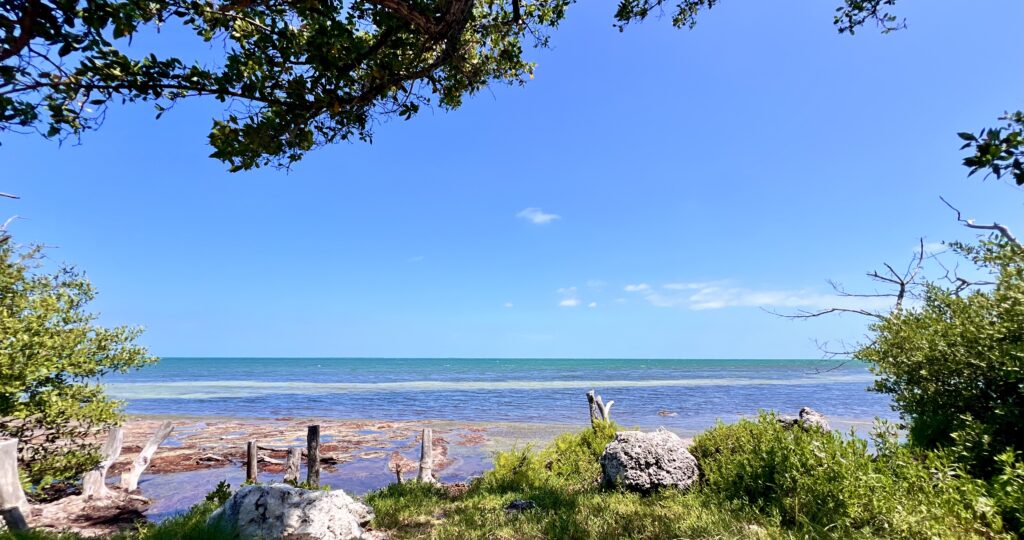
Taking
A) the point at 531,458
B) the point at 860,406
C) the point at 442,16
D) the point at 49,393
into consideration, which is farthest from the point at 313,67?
the point at 860,406

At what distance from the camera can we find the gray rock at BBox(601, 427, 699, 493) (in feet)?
29.4

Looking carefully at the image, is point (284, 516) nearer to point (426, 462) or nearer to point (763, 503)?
point (763, 503)

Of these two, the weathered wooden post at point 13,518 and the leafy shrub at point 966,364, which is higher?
the leafy shrub at point 966,364

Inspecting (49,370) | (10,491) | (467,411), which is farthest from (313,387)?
(10,491)

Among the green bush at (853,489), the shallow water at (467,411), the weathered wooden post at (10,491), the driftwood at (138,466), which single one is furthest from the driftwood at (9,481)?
the green bush at (853,489)

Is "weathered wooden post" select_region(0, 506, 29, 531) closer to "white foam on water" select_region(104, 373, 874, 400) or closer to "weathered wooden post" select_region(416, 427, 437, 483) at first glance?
"weathered wooden post" select_region(416, 427, 437, 483)

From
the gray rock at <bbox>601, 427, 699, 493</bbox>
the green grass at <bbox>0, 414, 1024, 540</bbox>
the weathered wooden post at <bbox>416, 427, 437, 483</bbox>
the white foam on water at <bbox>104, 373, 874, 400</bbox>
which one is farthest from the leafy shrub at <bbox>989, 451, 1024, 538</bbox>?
the white foam on water at <bbox>104, 373, 874, 400</bbox>

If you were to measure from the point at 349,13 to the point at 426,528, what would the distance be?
25.8 ft

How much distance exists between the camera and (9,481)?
5.45 meters

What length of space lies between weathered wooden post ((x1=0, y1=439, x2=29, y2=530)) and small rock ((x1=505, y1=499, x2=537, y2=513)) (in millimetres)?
6870

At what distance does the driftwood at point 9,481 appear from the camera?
5285 mm

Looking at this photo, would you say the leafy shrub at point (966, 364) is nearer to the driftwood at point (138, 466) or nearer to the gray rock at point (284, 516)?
the gray rock at point (284, 516)

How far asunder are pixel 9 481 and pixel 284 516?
3.37m

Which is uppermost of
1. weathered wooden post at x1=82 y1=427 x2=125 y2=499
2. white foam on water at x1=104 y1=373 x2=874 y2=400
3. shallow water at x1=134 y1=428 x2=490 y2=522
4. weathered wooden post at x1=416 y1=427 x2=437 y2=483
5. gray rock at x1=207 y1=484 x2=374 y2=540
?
gray rock at x1=207 y1=484 x2=374 y2=540
